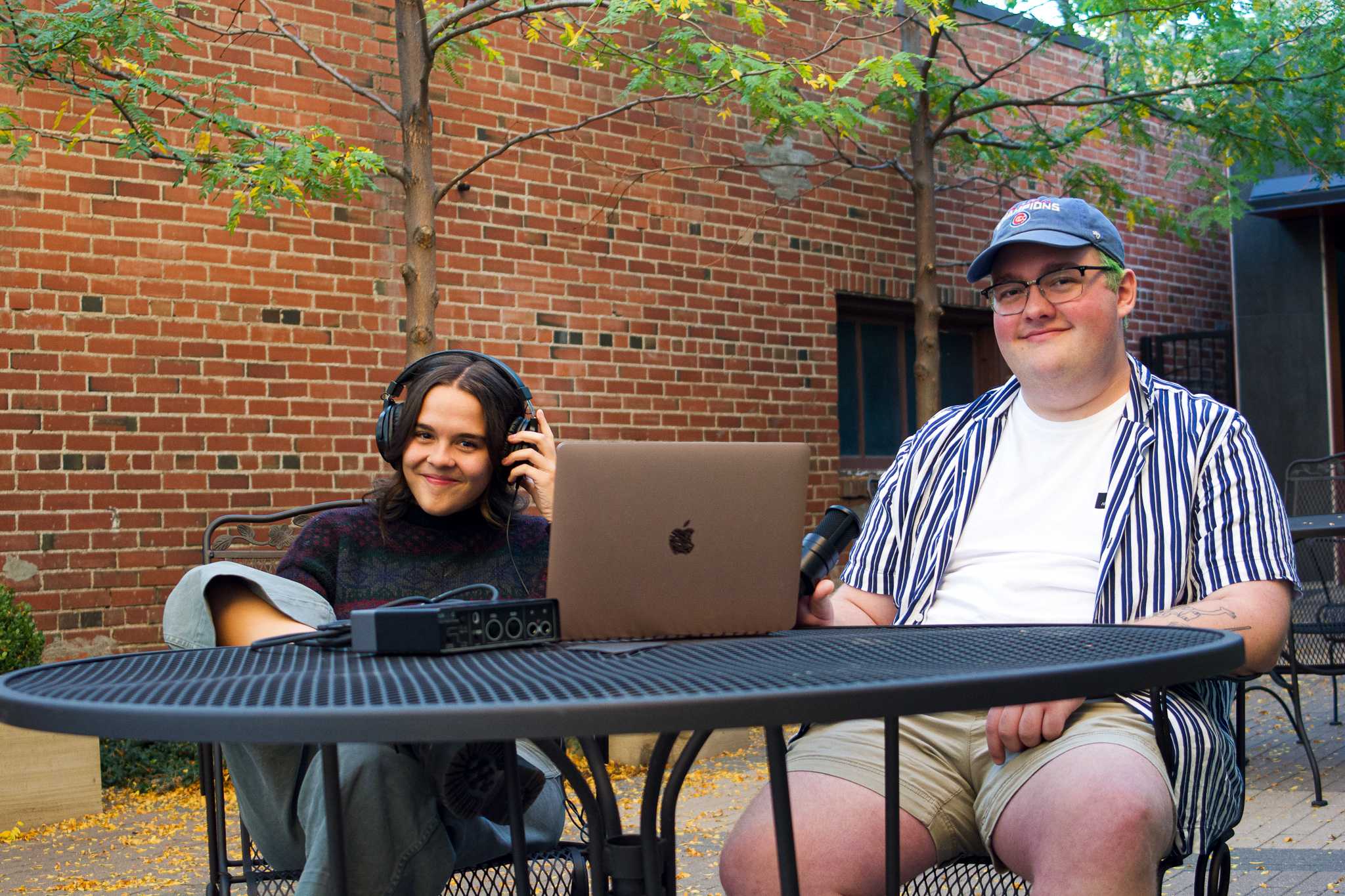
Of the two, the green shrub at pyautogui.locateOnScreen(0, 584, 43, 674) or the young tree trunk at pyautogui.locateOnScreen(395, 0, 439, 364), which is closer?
the green shrub at pyautogui.locateOnScreen(0, 584, 43, 674)

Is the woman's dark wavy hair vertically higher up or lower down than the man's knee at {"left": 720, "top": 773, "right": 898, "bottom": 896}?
higher up

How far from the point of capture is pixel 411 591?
2.49m

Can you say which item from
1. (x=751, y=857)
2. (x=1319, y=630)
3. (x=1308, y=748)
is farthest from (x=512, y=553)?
(x=1319, y=630)

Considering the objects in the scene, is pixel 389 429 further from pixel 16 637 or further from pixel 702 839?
pixel 16 637

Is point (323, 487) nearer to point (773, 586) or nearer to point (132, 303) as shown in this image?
point (132, 303)

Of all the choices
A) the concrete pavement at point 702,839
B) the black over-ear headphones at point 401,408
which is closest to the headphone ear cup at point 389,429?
the black over-ear headphones at point 401,408

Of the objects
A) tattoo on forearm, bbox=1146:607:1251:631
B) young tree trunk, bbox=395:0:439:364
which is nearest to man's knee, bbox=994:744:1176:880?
tattoo on forearm, bbox=1146:607:1251:631

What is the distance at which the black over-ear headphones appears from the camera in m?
2.59

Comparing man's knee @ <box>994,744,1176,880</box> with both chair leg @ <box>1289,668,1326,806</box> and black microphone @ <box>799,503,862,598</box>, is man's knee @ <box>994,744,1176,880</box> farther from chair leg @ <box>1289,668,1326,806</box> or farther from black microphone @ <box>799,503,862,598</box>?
chair leg @ <box>1289,668,1326,806</box>

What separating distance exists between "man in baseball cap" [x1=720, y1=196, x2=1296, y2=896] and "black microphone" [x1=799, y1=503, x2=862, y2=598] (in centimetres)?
4

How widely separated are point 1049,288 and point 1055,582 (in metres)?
0.54

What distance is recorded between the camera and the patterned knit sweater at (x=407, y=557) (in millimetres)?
2473

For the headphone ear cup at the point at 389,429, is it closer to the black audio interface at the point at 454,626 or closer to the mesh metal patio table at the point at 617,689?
the mesh metal patio table at the point at 617,689

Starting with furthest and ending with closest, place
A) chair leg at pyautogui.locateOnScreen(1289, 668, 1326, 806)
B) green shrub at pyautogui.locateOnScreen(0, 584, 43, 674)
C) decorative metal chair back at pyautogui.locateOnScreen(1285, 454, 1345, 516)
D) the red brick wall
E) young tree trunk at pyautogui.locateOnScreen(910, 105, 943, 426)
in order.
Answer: decorative metal chair back at pyautogui.locateOnScreen(1285, 454, 1345, 516)
young tree trunk at pyautogui.locateOnScreen(910, 105, 943, 426)
the red brick wall
green shrub at pyautogui.locateOnScreen(0, 584, 43, 674)
chair leg at pyautogui.locateOnScreen(1289, 668, 1326, 806)
